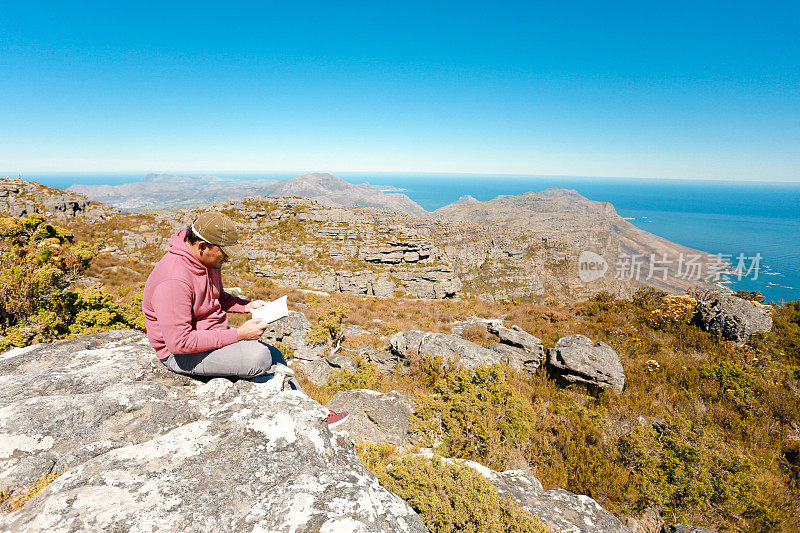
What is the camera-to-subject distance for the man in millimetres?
3373

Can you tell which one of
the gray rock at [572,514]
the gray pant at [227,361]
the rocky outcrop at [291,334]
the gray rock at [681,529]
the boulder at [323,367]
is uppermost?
the gray pant at [227,361]

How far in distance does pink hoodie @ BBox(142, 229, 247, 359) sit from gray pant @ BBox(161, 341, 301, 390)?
0.90 feet

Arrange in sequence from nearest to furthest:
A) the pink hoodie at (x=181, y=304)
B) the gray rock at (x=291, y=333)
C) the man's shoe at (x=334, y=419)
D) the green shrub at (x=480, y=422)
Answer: the pink hoodie at (x=181, y=304)
the man's shoe at (x=334, y=419)
the green shrub at (x=480, y=422)
the gray rock at (x=291, y=333)

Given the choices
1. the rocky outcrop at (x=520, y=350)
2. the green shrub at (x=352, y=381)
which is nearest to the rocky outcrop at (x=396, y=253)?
the rocky outcrop at (x=520, y=350)

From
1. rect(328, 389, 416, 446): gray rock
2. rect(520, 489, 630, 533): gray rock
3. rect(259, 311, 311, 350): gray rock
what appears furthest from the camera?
rect(259, 311, 311, 350): gray rock

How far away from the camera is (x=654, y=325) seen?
475 inches

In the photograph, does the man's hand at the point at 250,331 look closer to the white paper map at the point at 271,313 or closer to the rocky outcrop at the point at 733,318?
the white paper map at the point at 271,313

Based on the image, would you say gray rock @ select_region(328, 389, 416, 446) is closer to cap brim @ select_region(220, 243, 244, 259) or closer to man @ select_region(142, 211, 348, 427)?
man @ select_region(142, 211, 348, 427)

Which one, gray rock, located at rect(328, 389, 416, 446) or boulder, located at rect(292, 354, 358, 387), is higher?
gray rock, located at rect(328, 389, 416, 446)

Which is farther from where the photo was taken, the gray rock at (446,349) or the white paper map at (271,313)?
the gray rock at (446,349)

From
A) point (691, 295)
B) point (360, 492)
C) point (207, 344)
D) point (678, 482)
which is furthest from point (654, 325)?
point (207, 344)

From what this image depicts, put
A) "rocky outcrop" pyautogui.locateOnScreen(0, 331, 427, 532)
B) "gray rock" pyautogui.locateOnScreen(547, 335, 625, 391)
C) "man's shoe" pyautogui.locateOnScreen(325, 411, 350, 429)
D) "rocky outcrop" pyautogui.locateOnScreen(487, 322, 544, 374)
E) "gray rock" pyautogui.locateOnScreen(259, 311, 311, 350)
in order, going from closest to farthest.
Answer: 1. "rocky outcrop" pyautogui.locateOnScreen(0, 331, 427, 532)
2. "man's shoe" pyautogui.locateOnScreen(325, 411, 350, 429)
3. "gray rock" pyautogui.locateOnScreen(547, 335, 625, 391)
4. "rocky outcrop" pyautogui.locateOnScreen(487, 322, 544, 374)
5. "gray rock" pyautogui.locateOnScreen(259, 311, 311, 350)

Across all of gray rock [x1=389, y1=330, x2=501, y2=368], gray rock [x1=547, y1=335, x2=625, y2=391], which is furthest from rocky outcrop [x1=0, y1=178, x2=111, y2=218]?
gray rock [x1=547, y1=335, x2=625, y2=391]

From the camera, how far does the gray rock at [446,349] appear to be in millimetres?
8602
